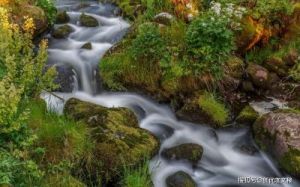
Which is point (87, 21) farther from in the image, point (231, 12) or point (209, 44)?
point (209, 44)

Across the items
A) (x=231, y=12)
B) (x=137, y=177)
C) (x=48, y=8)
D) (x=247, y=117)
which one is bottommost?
(x=247, y=117)

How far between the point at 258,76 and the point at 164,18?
218 centimetres

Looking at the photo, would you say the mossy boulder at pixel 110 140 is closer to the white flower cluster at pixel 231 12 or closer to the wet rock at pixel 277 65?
the white flower cluster at pixel 231 12

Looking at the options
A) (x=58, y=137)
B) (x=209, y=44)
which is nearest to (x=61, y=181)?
(x=58, y=137)

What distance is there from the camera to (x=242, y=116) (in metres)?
7.21

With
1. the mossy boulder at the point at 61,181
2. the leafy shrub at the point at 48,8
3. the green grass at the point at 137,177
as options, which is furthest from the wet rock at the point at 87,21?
the mossy boulder at the point at 61,181

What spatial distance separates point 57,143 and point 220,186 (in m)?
2.38

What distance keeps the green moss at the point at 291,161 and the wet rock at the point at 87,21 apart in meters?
5.59

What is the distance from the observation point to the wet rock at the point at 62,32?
30.8ft

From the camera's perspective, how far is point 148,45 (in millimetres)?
7590

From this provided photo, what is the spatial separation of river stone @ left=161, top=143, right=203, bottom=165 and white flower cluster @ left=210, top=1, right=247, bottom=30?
2.64m

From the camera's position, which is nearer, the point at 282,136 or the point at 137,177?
the point at 137,177

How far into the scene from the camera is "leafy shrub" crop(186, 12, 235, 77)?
24.0 ft

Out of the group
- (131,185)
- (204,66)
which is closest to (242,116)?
(204,66)
